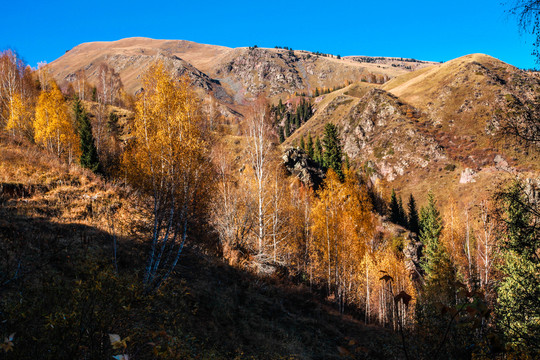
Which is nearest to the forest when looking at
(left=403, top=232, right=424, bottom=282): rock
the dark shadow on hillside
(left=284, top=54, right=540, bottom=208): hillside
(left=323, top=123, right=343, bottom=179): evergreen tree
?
the dark shadow on hillside

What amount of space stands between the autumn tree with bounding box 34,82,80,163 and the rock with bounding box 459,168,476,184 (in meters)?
84.7

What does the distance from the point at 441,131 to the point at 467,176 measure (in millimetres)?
24659

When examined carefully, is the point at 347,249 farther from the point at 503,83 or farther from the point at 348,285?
the point at 503,83

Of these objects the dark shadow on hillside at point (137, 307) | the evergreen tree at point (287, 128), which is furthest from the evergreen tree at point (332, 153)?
the evergreen tree at point (287, 128)

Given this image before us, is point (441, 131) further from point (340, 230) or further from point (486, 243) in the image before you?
point (340, 230)

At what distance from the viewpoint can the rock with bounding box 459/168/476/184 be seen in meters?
69.6

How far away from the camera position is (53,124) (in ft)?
92.7

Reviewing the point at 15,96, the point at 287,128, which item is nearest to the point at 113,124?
the point at 15,96

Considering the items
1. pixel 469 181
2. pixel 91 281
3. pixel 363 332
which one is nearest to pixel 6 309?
pixel 91 281

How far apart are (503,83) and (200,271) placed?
417 ft

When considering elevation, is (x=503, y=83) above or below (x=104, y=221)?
above

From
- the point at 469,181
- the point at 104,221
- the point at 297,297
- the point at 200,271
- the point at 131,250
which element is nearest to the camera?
the point at 131,250

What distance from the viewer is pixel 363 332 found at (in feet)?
48.1

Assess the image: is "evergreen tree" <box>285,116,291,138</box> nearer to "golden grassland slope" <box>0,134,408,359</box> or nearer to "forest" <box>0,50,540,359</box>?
"forest" <box>0,50,540,359</box>
